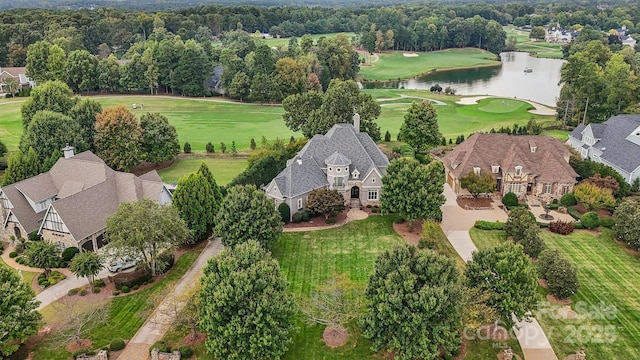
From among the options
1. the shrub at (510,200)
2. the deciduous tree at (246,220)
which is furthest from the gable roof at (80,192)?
the shrub at (510,200)

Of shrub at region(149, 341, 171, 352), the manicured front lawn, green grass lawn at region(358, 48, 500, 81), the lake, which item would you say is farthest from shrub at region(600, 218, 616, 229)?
green grass lawn at region(358, 48, 500, 81)

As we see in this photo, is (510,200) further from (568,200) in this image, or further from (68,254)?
(68,254)

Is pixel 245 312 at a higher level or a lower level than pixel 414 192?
lower

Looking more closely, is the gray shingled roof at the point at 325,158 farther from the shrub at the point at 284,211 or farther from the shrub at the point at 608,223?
the shrub at the point at 608,223

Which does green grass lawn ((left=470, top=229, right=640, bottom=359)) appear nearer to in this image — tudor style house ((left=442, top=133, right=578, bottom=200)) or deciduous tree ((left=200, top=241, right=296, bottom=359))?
tudor style house ((left=442, top=133, right=578, bottom=200))

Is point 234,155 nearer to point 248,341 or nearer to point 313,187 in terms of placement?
point 313,187

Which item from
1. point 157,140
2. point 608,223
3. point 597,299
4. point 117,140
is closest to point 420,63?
point 157,140

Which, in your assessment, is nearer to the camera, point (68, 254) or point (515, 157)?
point (68, 254)
